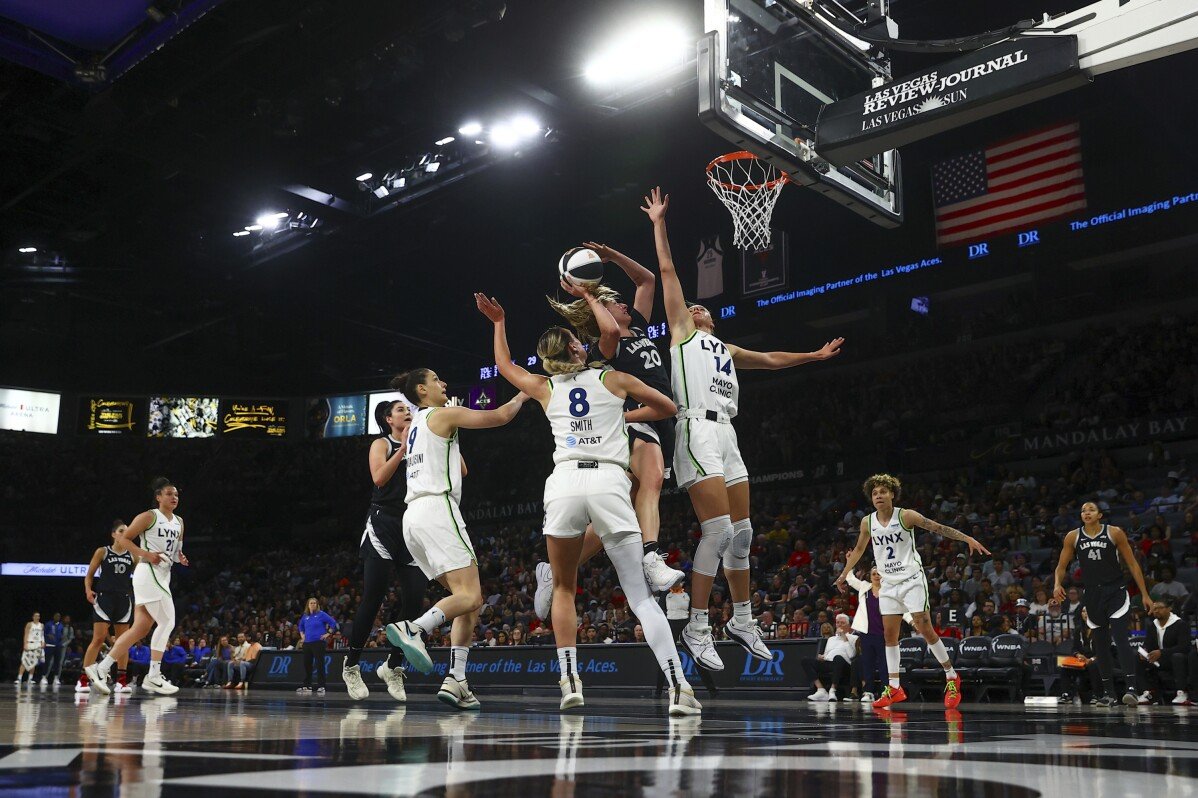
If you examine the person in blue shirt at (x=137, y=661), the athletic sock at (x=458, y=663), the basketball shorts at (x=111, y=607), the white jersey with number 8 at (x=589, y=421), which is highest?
the white jersey with number 8 at (x=589, y=421)

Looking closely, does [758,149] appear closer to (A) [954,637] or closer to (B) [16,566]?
(A) [954,637]

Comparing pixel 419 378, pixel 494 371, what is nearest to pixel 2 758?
pixel 419 378

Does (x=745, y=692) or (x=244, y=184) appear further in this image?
(x=244, y=184)

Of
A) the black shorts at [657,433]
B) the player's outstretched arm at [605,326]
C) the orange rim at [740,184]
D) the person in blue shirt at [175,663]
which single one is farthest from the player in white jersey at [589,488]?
the person in blue shirt at [175,663]

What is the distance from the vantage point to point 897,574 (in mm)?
9406

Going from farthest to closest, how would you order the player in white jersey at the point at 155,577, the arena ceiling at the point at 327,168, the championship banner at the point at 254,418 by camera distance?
the championship banner at the point at 254,418 → the arena ceiling at the point at 327,168 → the player in white jersey at the point at 155,577

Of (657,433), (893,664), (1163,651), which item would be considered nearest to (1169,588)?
(1163,651)

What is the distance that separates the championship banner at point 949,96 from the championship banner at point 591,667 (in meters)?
6.52

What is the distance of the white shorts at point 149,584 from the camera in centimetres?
1066

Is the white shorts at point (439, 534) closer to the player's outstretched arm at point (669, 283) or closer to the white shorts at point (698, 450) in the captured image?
the white shorts at point (698, 450)

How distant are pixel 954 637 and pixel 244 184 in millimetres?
13473

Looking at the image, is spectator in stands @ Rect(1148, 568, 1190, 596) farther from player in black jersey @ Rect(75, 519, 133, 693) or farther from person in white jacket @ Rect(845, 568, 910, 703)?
player in black jersey @ Rect(75, 519, 133, 693)

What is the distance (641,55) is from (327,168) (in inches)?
263

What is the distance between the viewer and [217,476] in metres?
35.0
